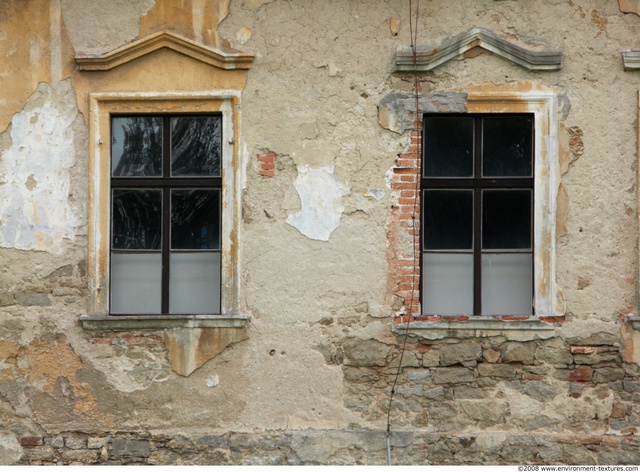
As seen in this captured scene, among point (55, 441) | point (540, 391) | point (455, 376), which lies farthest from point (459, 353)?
point (55, 441)

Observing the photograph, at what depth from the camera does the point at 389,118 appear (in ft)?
23.2

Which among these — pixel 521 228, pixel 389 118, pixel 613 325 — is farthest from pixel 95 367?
pixel 613 325

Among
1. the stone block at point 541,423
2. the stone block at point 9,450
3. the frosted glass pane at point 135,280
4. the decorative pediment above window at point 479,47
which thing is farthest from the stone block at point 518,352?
the stone block at point 9,450

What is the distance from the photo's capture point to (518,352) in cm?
693

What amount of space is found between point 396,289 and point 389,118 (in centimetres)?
130

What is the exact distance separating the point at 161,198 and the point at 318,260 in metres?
1.33

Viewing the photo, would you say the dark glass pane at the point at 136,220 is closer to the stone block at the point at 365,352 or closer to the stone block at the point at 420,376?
the stone block at the point at 365,352

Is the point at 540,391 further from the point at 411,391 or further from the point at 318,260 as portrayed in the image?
the point at 318,260

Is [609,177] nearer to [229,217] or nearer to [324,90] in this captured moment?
[324,90]

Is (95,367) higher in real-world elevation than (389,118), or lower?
lower

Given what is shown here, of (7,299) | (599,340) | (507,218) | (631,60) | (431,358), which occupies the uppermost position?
(631,60)

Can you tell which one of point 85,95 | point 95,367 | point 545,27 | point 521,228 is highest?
point 545,27

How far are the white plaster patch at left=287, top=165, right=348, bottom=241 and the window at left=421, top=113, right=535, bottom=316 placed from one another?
0.68 m

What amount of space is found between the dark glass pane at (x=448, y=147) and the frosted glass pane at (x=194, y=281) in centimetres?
181
